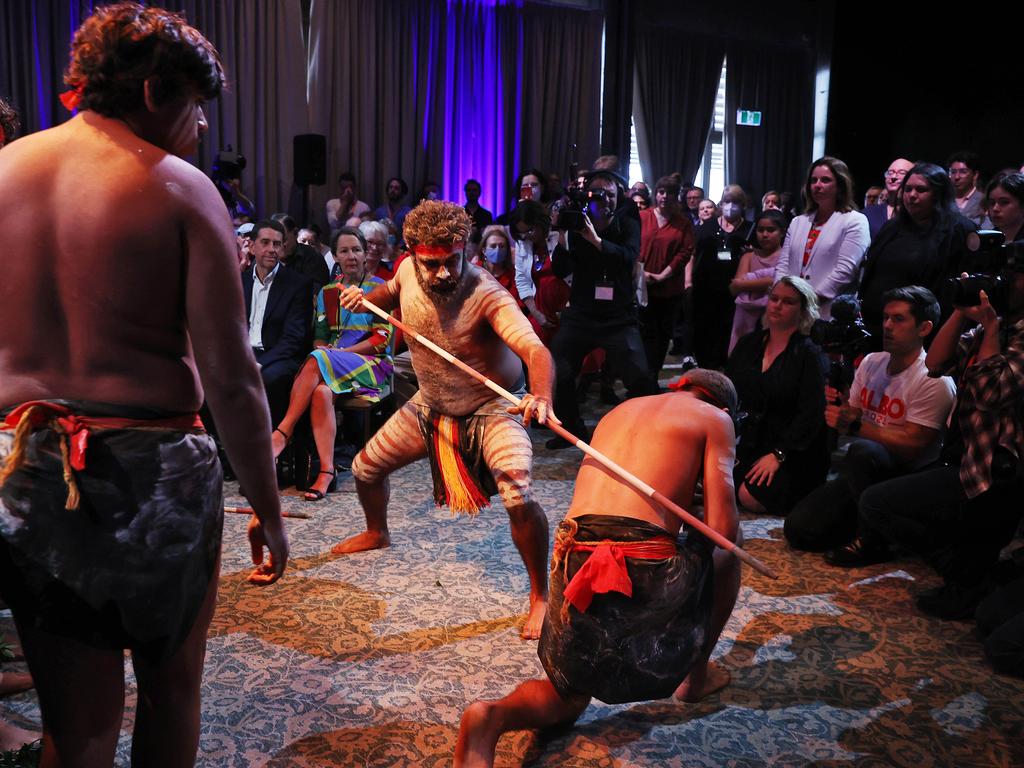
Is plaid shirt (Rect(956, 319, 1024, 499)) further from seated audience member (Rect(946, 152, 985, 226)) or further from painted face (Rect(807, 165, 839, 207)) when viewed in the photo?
seated audience member (Rect(946, 152, 985, 226))

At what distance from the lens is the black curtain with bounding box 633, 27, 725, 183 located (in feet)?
42.8

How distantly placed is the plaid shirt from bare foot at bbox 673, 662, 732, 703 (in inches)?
47.0

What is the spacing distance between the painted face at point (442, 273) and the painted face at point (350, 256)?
1914 mm

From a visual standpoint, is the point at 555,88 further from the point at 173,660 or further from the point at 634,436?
the point at 173,660

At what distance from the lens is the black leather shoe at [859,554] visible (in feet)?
13.2

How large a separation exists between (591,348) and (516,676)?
9.72 ft

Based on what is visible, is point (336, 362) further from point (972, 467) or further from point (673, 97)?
point (673, 97)

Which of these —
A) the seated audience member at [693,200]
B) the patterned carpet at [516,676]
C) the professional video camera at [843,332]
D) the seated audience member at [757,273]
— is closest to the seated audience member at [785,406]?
the professional video camera at [843,332]

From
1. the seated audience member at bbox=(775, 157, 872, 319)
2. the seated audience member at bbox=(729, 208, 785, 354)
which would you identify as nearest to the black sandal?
the seated audience member at bbox=(775, 157, 872, 319)

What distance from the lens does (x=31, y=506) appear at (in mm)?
1486

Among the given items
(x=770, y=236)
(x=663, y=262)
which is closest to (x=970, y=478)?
(x=770, y=236)

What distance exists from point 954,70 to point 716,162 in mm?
3517

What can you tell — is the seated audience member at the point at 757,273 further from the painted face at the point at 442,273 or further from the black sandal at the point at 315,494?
the painted face at the point at 442,273

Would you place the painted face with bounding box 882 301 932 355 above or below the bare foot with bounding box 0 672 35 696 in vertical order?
above
